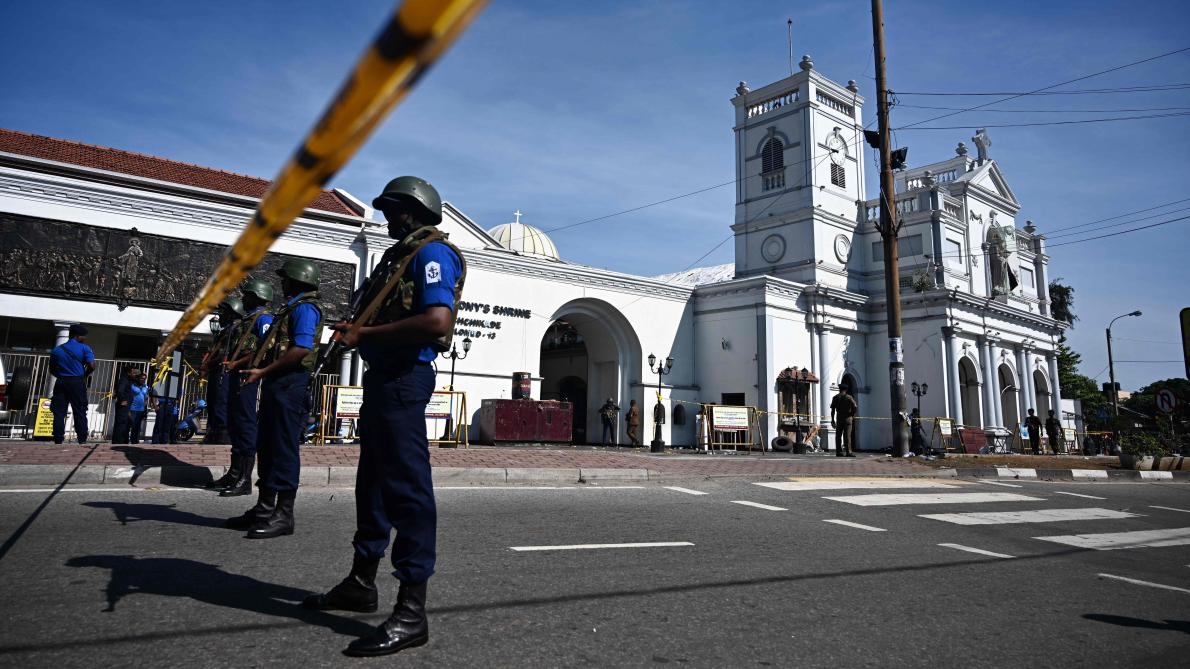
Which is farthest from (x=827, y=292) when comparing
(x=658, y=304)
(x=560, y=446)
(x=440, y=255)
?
(x=440, y=255)

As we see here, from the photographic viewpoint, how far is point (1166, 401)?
18547 millimetres

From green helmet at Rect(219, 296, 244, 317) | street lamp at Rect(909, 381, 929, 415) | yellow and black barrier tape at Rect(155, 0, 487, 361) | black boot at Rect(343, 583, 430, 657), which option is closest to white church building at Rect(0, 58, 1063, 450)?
street lamp at Rect(909, 381, 929, 415)

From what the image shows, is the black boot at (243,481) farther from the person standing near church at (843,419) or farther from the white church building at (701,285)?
the person standing near church at (843,419)

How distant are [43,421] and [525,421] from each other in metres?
11.9

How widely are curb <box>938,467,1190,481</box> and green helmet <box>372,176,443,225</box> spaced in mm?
13887

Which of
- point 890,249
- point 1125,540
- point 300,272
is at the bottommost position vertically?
point 1125,540

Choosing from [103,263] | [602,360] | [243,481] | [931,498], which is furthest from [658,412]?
[243,481]

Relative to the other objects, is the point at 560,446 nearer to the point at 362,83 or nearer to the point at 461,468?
the point at 461,468

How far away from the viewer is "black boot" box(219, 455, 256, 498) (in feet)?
21.3

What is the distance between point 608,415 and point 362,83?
2491cm

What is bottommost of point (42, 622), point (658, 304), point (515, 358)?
point (42, 622)

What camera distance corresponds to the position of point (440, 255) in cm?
314

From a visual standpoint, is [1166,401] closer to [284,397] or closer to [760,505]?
[760,505]

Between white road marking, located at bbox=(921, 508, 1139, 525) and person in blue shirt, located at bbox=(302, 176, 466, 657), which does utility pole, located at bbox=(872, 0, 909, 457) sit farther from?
person in blue shirt, located at bbox=(302, 176, 466, 657)
